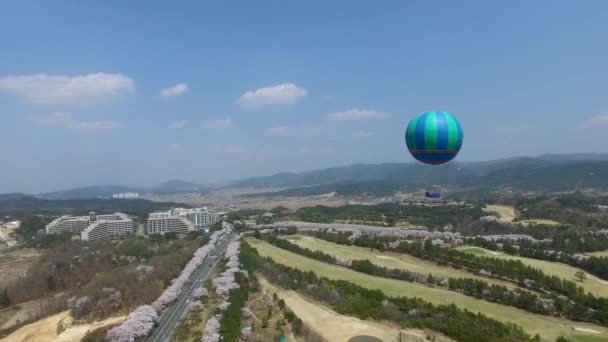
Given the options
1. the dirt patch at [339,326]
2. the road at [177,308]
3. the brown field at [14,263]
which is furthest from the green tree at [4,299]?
the dirt patch at [339,326]

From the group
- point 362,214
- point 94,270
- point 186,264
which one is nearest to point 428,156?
point 186,264

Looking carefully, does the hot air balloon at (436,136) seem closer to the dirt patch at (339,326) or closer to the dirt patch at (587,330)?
the dirt patch at (339,326)

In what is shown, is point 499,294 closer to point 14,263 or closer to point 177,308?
point 177,308

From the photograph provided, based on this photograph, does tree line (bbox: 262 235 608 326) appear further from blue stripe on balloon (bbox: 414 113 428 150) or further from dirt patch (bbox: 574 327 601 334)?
blue stripe on balloon (bbox: 414 113 428 150)

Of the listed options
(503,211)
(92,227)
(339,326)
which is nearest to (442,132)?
(339,326)

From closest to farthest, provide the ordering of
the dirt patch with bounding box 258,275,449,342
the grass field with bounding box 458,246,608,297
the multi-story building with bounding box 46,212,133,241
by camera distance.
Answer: the dirt patch with bounding box 258,275,449,342 < the grass field with bounding box 458,246,608,297 < the multi-story building with bounding box 46,212,133,241

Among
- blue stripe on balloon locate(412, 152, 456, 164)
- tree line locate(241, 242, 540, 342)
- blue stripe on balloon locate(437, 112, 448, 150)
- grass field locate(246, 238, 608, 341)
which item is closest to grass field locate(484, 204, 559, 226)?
grass field locate(246, 238, 608, 341)

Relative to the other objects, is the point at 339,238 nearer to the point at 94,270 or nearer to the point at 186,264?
the point at 186,264

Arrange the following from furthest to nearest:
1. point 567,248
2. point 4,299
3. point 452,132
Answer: point 567,248, point 4,299, point 452,132
